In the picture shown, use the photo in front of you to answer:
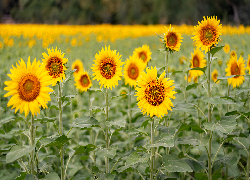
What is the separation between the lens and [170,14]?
1928 centimetres

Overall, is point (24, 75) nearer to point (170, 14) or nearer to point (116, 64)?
point (116, 64)

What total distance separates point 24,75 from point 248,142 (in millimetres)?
1675

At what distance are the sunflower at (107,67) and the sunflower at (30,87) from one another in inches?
18.3

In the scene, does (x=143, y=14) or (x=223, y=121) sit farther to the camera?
(x=143, y=14)

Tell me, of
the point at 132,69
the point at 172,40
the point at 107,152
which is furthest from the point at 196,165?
the point at 132,69

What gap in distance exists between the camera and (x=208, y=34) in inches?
70.5

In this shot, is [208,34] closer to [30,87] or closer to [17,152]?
[30,87]

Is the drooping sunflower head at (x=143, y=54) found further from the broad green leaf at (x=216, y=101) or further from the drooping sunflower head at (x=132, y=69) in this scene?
the broad green leaf at (x=216, y=101)

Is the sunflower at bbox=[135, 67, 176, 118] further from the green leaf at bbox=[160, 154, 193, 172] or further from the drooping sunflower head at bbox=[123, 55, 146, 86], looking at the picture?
the drooping sunflower head at bbox=[123, 55, 146, 86]

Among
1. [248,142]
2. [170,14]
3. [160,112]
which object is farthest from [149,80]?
[170,14]

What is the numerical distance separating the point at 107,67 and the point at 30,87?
23.5 inches

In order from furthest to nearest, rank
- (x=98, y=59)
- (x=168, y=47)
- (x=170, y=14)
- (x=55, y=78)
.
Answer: (x=170, y=14)
(x=168, y=47)
(x=98, y=59)
(x=55, y=78)

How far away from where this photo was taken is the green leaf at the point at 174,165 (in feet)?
4.87

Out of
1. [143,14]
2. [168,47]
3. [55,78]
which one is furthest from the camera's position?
[143,14]
